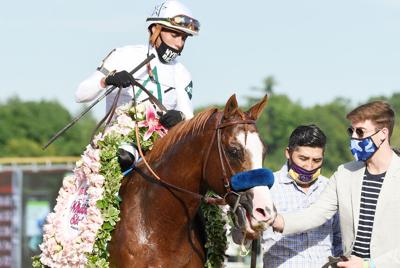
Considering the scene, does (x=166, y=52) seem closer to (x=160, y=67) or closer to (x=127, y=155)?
(x=160, y=67)

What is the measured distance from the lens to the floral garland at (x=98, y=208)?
24.1 ft

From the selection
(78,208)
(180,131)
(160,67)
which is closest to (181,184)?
(180,131)

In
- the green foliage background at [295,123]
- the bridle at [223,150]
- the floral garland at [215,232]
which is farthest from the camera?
the green foliage background at [295,123]

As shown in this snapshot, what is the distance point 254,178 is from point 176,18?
1.88m

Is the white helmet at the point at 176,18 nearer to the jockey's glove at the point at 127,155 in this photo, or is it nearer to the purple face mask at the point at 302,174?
the jockey's glove at the point at 127,155

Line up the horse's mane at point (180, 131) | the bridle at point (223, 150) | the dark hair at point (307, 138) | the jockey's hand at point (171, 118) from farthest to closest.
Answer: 1. the jockey's hand at point (171, 118)
2. the dark hair at point (307, 138)
3. the horse's mane at point (180, 131)
4. the bridle at point (223, 150)

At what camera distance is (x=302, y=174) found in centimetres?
727

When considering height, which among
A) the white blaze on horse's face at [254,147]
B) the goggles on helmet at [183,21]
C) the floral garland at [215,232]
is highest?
the goggles on helmet at [183,21]

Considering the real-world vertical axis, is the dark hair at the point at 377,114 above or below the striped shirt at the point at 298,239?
above

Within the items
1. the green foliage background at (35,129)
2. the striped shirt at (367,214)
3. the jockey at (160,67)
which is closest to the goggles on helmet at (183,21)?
the jockey at (160,67)

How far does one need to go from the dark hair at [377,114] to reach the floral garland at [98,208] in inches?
62.8

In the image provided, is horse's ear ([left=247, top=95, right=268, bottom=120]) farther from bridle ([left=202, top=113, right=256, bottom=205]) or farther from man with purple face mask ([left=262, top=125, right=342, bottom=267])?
man with purple face mask ([left=262, top=125, right=342, bottom=267])

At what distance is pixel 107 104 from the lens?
827 cm

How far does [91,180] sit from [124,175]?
10.0 inches
